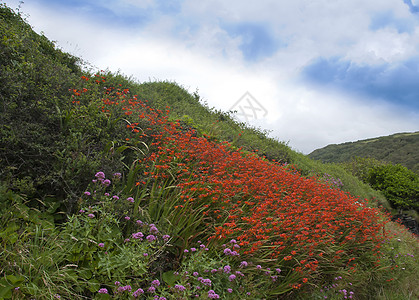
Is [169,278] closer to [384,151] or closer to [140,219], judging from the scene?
[140,219]

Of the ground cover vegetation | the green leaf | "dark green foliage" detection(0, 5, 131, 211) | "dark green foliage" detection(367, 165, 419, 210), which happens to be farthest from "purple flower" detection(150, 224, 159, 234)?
"dark green foliage" detection(367, 165, 419, 210)

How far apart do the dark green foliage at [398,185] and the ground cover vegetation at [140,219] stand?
9764 millimetres

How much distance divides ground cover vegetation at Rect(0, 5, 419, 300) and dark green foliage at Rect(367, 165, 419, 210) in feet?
32.0

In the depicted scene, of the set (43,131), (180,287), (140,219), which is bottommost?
(180,287)

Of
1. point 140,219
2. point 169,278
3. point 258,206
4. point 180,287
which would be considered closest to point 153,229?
point 169,278

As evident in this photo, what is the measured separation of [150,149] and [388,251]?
14.0ft

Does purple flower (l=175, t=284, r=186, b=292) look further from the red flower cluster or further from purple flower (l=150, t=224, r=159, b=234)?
the red flower cluster

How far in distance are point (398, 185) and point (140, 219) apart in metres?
14.1

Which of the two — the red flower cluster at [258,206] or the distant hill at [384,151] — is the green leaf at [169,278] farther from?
the distant hill at [384,151]

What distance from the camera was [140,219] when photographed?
316cm

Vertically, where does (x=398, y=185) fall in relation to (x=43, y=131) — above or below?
above

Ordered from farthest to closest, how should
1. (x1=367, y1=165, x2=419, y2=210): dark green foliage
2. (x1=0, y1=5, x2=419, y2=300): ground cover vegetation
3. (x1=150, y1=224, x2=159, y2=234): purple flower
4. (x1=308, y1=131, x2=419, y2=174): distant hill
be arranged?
(x1=308, y1=131, x2=419, y2=174): distant hill
(x1=367, y1=165, x2=419, y2=210): dark green foliage
(x1=150, y1=224, x2=159, y2=234): purple flower
(x1=0, y1=5, x2=419, y2=300): ground cover vegetation

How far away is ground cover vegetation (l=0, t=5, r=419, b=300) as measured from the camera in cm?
240

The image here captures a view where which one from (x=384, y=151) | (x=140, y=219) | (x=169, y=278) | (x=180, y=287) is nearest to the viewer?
(x=180, y=287)
